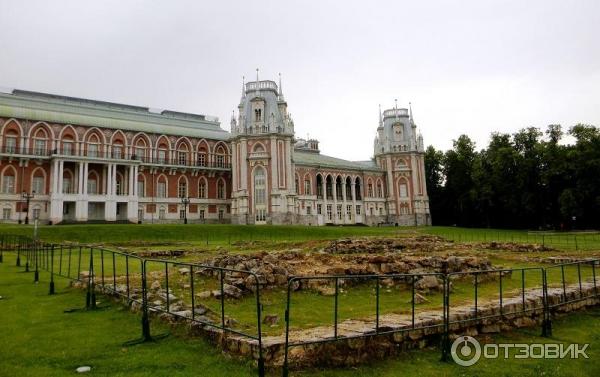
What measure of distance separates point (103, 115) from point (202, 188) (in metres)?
18.2

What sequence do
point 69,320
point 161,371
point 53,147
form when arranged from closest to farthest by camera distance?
point 161,371
point 69,320
point 53,147

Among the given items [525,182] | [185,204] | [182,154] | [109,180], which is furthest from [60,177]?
[525,182]

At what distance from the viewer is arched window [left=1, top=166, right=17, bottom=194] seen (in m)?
52.7

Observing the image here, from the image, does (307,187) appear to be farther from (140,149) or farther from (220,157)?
(140,149)

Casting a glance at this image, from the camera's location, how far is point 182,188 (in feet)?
220

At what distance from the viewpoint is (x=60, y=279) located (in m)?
16.6

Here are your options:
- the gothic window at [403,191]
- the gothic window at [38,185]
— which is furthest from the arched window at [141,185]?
the gothic window at [403,191]

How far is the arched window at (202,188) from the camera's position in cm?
6838

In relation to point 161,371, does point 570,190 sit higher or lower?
higher

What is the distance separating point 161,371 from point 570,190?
63444mm

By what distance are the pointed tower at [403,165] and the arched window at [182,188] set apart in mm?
39480

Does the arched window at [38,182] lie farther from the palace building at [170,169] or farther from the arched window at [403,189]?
the arched window at [403,189]

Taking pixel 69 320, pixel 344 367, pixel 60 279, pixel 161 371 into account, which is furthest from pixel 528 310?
pixel 60 279

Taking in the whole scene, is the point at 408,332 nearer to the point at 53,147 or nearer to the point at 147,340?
the point at 147,340
